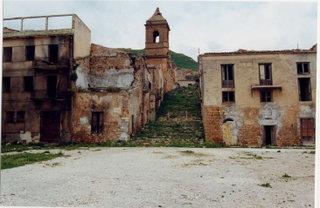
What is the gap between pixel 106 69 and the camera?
95.3ft

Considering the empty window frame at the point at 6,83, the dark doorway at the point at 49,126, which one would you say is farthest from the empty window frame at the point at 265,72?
the empty window frame at the point at 6,83

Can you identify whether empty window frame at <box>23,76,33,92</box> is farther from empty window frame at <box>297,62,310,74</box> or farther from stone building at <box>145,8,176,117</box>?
empty window frame at <box>297,62,310,74</box>

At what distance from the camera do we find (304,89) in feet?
91.5

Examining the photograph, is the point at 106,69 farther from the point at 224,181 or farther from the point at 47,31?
the point at 224,181

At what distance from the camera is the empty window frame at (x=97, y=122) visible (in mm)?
25969

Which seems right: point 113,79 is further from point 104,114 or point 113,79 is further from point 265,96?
point 265,96

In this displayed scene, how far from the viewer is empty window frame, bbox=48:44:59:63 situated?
2716 cm

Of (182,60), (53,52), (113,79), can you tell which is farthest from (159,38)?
(182,60)

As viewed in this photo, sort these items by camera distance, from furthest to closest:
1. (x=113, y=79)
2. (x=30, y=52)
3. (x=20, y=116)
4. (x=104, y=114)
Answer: (x=113, y=79)
(x=30, y=52)
(x=20, y=116)
(x=104, y=114)

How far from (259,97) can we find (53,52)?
16250 millimetres

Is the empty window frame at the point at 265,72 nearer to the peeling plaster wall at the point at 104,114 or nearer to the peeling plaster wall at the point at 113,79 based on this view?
the peeling plaster wall at the point at 113,79

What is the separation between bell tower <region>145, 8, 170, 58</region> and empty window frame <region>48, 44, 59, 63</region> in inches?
542

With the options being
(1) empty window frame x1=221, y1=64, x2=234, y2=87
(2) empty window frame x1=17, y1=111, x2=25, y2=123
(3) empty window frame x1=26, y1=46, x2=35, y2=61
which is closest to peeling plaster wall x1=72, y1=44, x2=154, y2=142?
(3) empty window frame x1=26, y1=46, x2=35, y2=61

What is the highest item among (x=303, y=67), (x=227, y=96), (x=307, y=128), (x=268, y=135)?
(x=303, y=67)
